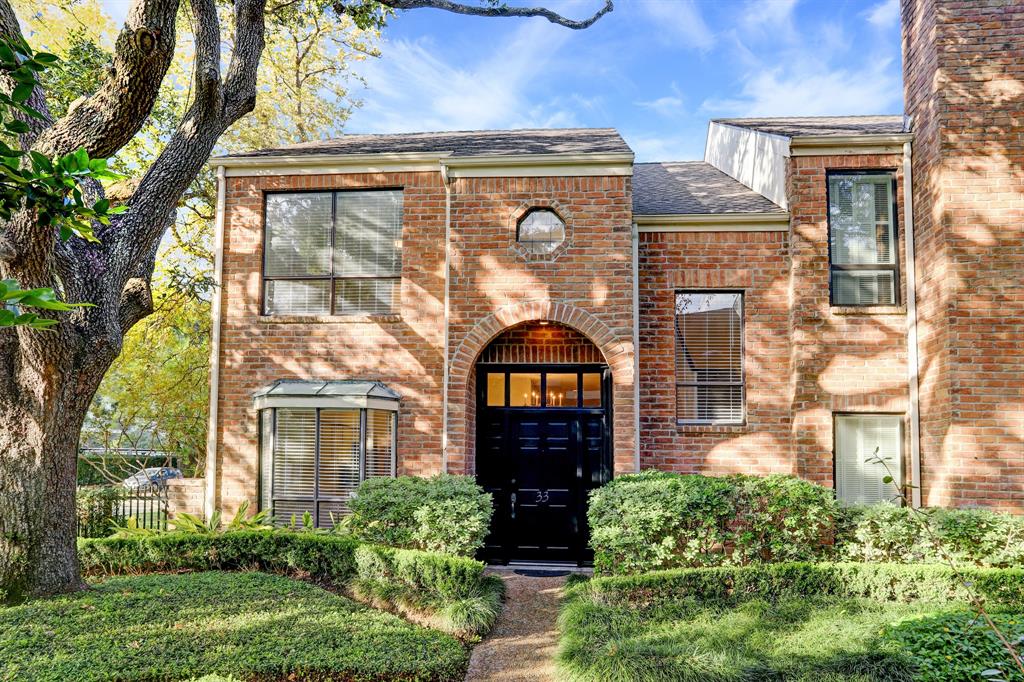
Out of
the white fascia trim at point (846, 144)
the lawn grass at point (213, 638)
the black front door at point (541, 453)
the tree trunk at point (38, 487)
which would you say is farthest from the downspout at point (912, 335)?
the tree trunk at point (38, 487)

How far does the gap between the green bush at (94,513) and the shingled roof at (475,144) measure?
5.20m

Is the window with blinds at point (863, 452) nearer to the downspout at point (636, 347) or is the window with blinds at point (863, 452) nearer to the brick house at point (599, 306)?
the brick house at point (599, 306)

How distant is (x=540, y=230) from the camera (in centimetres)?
1039

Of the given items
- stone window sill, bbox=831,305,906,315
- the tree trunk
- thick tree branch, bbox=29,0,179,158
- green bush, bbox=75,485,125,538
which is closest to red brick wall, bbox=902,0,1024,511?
stone window sill, bbox=831,305,906,315

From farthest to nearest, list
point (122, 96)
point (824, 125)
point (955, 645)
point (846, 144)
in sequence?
point (824, 125) < point (846, 144) < point (122, 96) < point (955, 645)

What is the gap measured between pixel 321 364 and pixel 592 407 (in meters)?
3.94

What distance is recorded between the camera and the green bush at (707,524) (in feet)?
26.4

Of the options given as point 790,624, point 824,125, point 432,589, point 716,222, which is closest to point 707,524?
point 790,624

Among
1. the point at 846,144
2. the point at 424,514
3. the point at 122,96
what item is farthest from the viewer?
the point at 846,144

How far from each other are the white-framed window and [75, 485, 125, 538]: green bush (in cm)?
222

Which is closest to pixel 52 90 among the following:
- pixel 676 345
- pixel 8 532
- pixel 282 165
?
pixel 282 165

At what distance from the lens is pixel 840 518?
8.23 meters

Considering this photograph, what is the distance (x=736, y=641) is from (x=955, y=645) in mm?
1627

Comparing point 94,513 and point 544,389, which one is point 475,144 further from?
point 94,513
